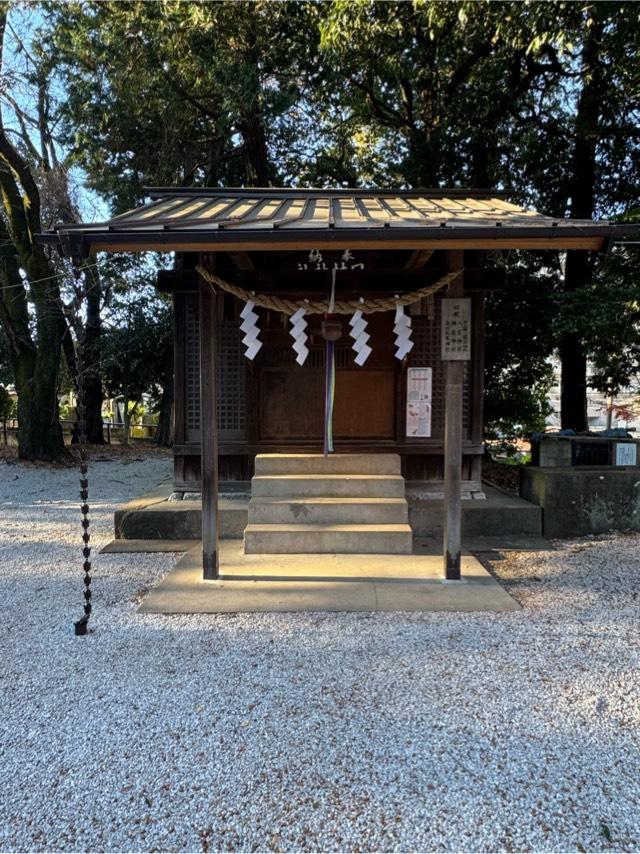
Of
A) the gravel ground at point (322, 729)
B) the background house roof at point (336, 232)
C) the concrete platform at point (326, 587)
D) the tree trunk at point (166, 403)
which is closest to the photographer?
the gravel ground at point (322, 729)

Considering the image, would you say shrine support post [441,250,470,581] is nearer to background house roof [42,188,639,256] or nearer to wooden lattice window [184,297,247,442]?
background house roof [42,188,639,256]

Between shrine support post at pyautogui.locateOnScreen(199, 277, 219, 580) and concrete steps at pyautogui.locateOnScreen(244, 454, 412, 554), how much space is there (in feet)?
2.62

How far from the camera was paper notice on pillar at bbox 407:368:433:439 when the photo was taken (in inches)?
242

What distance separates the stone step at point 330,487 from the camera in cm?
543

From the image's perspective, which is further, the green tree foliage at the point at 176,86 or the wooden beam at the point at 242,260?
the green tree foliage at the point at 176,86

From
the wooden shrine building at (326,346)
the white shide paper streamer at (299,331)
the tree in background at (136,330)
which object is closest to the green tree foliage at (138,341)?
the tree in background at (136,330)

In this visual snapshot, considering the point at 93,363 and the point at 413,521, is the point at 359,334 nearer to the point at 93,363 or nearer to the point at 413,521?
the point at 413,521

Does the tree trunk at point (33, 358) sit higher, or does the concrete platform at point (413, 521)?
the tree trunk at point (33, 358)

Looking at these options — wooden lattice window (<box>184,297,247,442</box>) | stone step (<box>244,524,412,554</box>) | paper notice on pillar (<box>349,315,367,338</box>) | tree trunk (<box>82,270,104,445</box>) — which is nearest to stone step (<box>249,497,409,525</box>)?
stone step (<box>244,524,412,554</box>)

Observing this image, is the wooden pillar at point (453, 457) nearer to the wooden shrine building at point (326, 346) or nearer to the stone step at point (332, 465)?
the wooden shrine building at point (326, 346)

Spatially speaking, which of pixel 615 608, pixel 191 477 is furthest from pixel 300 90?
pixel 615 608

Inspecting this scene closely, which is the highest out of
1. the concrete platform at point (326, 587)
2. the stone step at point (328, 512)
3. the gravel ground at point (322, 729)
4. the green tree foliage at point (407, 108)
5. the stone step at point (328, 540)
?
the green tree foliage at point (407, 108)

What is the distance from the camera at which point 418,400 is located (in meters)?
6.17

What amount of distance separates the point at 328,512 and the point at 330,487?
319 millimetres
